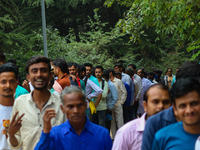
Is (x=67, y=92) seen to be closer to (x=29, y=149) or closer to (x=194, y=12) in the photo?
(x=29, y=149)

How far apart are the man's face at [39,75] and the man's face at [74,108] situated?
709 mm

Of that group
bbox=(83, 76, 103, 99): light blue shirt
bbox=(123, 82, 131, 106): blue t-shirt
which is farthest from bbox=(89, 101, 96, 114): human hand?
bbox=(123, 82, 131, 106): blue t-shirt

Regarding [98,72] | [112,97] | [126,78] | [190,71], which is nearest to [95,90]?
[98,72]

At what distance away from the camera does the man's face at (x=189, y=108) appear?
2857 millimetres

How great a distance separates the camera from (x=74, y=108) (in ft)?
11.5

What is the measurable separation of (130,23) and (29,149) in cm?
749

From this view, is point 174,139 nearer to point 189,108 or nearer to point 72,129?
point 189,108

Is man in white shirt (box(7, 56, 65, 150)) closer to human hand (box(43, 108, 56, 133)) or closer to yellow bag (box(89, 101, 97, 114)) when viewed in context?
human hand (box(43, 108, 56, 133))

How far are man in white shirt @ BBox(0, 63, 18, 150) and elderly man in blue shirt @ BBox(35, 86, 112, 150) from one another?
1.09m

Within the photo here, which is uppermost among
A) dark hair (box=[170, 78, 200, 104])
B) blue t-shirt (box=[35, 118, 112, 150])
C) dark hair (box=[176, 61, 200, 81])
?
dark hair (box=[176, 61, 200, 81])

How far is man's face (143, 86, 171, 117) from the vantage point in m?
3.59

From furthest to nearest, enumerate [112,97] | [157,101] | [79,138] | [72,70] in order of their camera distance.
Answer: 1. [112,97]
2. [72,70]
3. [157,101]
4. [79,138]

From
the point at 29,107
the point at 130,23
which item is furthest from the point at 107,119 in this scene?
the point at 29,107

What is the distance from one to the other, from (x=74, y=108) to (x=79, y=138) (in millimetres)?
293
